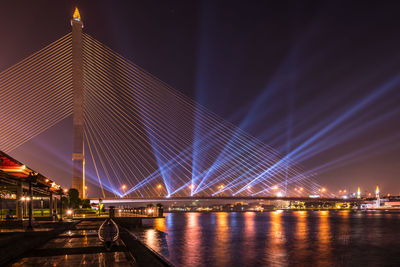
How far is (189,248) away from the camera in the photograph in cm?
2034

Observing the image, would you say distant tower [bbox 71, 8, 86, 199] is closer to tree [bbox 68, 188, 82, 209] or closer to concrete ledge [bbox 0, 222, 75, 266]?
tree [bbox 68, 188, 82, 209]

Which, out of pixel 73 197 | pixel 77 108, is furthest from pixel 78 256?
pixel 77 108

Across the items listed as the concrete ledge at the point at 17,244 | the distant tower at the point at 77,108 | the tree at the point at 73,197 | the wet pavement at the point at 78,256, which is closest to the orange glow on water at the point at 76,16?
the distant tower at the point at 77,108

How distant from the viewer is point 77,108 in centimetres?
4631

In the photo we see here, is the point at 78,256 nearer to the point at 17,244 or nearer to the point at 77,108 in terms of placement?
the point at 17,244

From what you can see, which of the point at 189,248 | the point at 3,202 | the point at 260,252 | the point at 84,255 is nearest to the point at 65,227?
the point at 189,248

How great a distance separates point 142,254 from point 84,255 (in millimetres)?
1513

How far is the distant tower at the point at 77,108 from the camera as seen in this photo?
46344 mm

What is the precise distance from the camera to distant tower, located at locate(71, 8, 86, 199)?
4634 centimetres

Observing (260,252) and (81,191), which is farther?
(81,191)

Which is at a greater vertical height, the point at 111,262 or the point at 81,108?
the point at 81,108

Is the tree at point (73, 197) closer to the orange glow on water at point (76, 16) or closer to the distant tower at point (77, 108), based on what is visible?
the distant tower at point (77, 108)

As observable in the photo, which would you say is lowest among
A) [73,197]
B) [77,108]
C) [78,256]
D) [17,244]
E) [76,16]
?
[73,197]

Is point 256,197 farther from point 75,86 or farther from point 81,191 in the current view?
point 75,86
